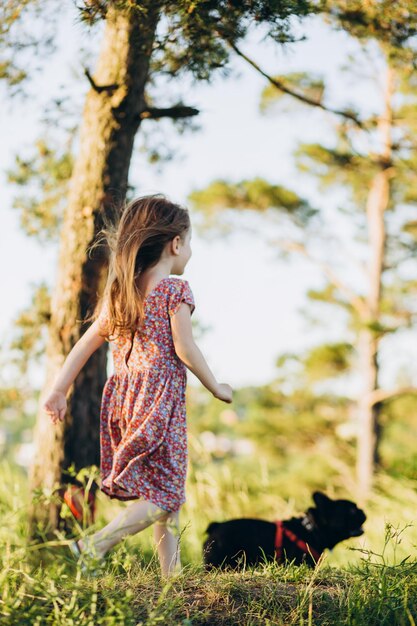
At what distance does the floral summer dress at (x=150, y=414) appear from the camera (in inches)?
119

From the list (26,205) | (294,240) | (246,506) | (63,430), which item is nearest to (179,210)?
(63,430)

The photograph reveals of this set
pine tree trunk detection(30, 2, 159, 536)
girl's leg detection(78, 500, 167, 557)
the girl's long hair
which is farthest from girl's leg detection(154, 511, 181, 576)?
pine tree trunk detection(30, 2, 159, 536)

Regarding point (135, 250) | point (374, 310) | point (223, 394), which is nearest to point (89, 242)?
point (135, 250)

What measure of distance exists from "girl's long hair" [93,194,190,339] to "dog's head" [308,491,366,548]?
4.49 ft

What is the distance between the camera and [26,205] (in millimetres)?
5824

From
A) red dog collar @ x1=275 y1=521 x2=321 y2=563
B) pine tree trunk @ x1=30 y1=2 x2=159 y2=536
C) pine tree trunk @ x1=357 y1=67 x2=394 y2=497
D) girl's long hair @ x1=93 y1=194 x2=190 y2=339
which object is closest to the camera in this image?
girl's long hair @ x1=93 y1=194 x2=190 y2=339

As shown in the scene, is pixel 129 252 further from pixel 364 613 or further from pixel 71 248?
pixel 364 613

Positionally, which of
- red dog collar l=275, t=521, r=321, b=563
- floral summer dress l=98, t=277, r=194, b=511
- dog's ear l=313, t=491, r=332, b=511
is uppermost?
floral summer dress l=98, t=277, r=194, b=511

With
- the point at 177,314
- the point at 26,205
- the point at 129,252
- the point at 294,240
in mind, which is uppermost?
the point at 294,240

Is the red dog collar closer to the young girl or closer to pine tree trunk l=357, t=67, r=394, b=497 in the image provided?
the young girl

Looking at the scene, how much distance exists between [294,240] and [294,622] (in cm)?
1264

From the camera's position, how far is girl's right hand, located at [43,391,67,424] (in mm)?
3189

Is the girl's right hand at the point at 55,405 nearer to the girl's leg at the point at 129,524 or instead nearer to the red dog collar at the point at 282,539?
the girl's leg at the point at 129,524

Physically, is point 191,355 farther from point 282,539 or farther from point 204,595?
point 282,539
